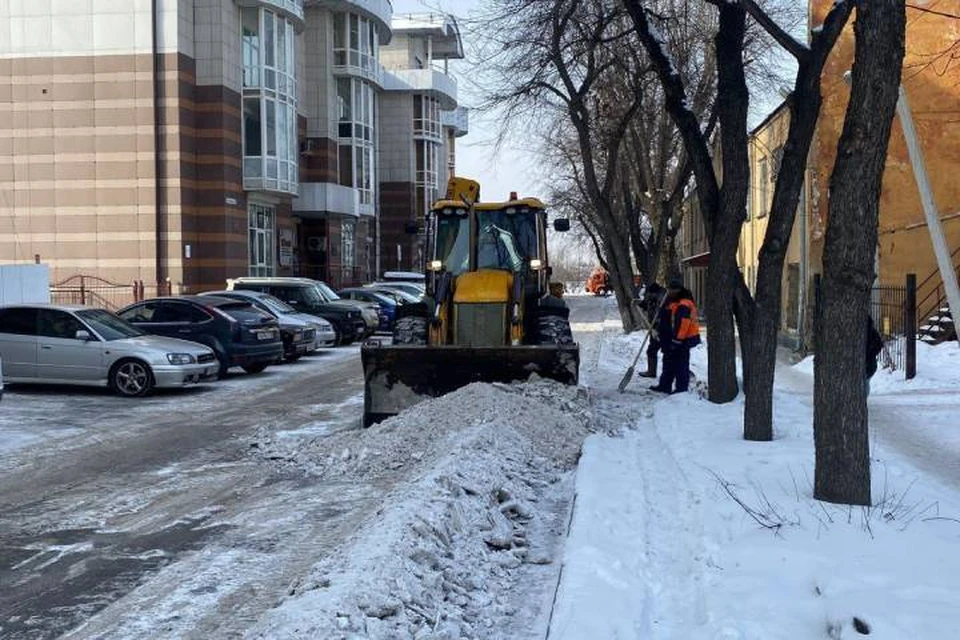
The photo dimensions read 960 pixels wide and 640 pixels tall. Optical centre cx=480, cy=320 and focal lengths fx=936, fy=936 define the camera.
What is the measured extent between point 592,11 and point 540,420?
1115 centimetres

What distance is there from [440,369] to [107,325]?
6929mm

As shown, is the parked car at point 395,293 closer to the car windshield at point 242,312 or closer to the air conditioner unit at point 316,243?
the air conditioner unit at point 316,243

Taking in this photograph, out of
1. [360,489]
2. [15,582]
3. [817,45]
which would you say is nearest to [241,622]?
[15,582]

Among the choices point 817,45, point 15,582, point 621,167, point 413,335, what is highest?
point 621,167

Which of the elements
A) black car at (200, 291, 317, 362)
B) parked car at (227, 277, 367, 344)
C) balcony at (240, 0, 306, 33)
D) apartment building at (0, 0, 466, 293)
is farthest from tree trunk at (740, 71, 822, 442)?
balcony at (240, 0, 306, 33)

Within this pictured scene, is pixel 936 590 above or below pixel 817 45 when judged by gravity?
below

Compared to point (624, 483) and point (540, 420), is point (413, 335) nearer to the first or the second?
point (540, 420)

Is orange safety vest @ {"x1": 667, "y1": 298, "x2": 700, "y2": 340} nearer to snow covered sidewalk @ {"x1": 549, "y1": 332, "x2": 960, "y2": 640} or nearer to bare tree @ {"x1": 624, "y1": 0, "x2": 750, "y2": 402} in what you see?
bare tree @ {"x1": 624, "y1": 0, "x2": 750, "y2": 402}

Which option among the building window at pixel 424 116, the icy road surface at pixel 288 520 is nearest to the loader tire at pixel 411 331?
the icy road surface at pixel 288 520

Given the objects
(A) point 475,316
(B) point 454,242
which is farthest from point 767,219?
(A) point 475,316

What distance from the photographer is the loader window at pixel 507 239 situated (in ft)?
42.6

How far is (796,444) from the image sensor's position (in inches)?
345

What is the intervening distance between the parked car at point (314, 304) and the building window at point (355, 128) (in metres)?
22.3

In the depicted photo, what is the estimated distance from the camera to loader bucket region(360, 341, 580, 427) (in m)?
11.0
